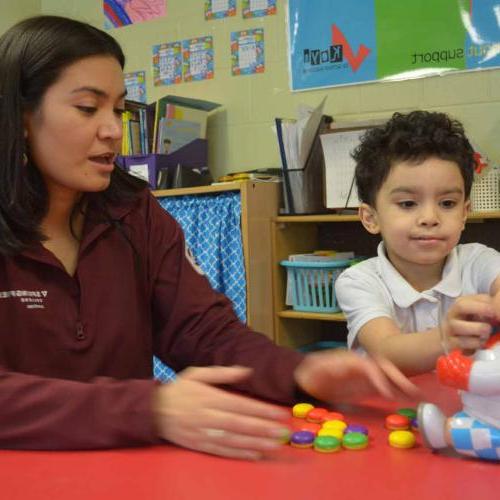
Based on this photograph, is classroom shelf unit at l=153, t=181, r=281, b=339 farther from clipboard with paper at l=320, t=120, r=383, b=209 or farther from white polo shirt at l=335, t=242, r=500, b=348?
white polo shirt at l=335, t=242, r=500, b=348

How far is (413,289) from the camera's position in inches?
49.6

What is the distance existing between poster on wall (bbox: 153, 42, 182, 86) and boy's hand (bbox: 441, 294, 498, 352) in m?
2.61

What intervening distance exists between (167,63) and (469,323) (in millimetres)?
2724

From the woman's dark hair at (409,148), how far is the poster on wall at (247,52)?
153 centimetres

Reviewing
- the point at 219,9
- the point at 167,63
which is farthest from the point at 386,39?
the point at 167,63

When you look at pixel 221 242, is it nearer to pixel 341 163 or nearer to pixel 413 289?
pixel 341 163

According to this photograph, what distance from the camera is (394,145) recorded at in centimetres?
133

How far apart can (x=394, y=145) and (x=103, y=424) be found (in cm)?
91

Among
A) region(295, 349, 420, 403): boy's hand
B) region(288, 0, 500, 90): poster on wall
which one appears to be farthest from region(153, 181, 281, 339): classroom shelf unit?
region(295, 349, 420, 403): boy's hand

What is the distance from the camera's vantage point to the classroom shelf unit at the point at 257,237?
7.67 ft

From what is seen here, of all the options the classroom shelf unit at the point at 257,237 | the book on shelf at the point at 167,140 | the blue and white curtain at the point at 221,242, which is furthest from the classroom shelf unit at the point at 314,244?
the book on shelf at the point at 167,140

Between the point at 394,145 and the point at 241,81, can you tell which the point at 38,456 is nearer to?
the point at 394,145

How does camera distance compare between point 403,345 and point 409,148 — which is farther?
point 409,148

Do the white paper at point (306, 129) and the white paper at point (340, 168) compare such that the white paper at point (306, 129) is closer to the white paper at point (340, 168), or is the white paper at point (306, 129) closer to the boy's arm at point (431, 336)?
the white paper at point (340, 168)
